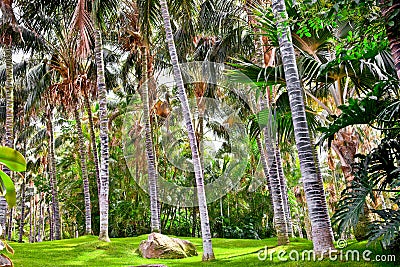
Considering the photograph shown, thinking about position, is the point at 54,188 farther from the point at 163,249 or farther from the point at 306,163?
the point at 306,163

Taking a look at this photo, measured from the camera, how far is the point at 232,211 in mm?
23797

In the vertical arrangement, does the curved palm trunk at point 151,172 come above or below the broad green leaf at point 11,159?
above

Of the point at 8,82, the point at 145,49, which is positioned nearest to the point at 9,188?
the point at 8,82

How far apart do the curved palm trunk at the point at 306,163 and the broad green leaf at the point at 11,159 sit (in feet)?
13.6

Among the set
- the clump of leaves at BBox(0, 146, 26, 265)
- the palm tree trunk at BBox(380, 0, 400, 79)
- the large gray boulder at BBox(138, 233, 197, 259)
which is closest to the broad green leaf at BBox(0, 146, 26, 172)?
the clump of leaves at BBox(0, 146, 26, 265)

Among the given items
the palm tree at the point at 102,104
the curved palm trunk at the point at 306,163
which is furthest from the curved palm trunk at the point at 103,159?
the curved palm trunk at the point at 306,163

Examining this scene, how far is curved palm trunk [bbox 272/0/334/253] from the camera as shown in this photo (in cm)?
571

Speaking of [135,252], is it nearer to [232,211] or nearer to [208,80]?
[208,80]

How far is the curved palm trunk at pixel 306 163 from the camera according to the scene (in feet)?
18.7

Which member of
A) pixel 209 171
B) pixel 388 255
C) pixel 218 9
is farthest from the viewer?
pixel 209 171

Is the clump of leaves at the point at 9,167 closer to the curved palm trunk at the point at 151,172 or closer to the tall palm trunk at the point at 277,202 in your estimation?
the tall palm trunk at the point at 277,202

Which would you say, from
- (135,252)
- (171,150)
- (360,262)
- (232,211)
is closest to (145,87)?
(135,252)

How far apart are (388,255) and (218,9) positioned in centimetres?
934

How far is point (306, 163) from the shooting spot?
5977 millimetres
